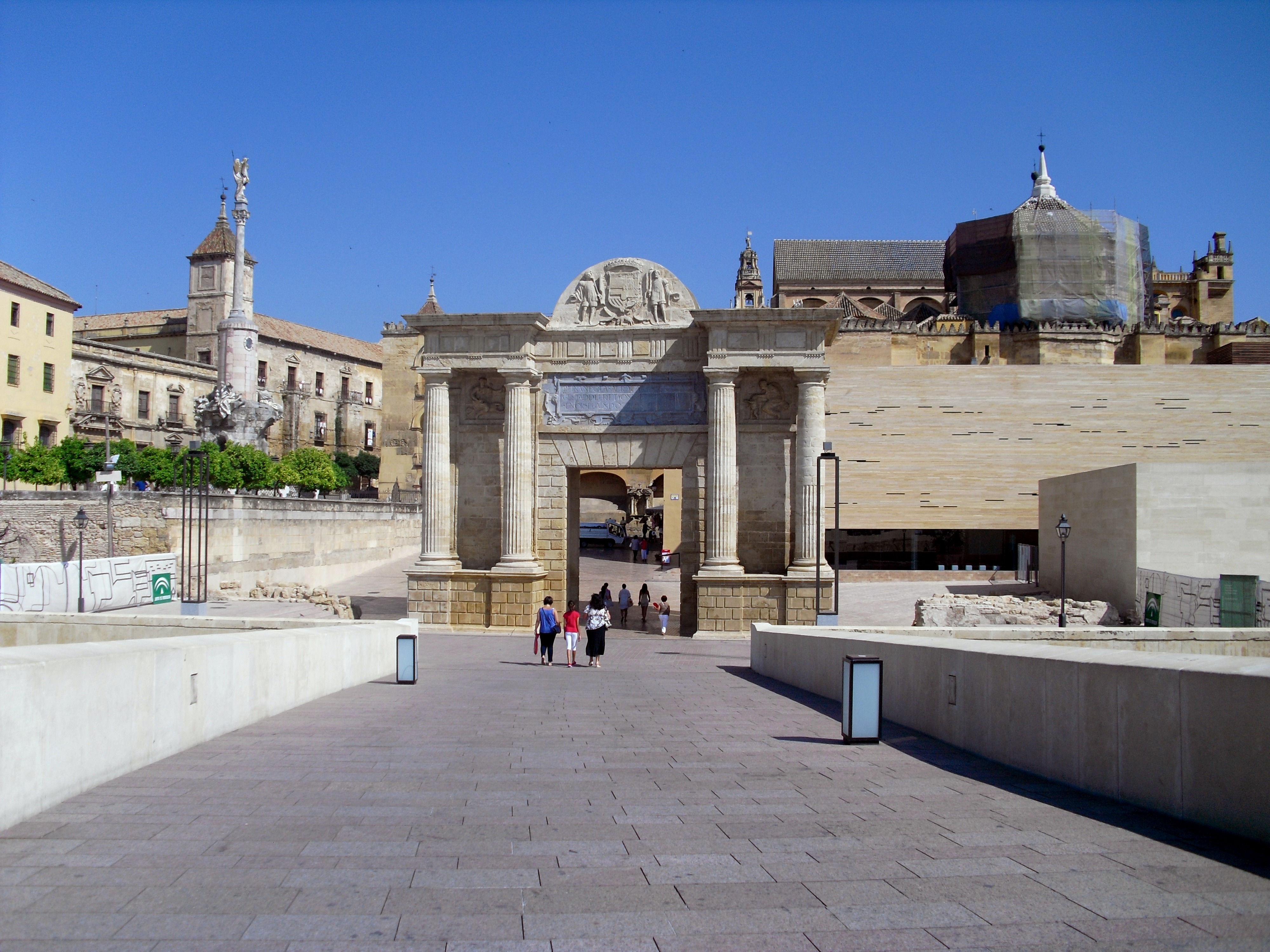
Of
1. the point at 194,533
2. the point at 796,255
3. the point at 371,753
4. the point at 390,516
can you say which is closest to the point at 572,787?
the point at 371,753

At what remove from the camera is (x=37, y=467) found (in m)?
43.3

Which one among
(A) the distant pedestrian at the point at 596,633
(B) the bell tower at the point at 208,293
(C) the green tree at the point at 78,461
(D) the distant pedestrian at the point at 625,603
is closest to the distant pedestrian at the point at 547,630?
(A) the distant pedestrian at the point at 596,633

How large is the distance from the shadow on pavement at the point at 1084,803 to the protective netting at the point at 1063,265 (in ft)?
184

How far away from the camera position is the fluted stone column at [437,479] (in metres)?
28.0

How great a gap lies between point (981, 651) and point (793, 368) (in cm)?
1873

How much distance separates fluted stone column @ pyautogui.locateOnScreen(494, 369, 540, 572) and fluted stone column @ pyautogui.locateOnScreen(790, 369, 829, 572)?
6563mm

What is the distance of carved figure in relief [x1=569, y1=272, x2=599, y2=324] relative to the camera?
28344 mm

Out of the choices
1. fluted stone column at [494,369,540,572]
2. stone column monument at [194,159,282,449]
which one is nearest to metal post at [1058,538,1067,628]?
fluted stone column at [494,369,540,572]

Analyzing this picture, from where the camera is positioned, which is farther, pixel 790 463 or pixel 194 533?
pixel 194 533

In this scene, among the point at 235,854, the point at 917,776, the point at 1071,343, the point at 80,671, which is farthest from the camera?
the point at 1071,343

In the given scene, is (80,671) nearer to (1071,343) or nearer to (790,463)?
(790,463)

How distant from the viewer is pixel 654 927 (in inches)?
168

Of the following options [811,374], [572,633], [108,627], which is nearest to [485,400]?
[811,374]

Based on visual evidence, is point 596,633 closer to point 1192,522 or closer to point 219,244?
point 1192,522
